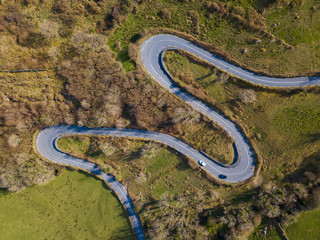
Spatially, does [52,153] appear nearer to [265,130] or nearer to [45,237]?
[45,237]

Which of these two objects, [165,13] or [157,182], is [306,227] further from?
[165,13]

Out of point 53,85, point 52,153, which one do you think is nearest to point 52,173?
point 52,153

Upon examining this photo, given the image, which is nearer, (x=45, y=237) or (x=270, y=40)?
(x=270, y=40)

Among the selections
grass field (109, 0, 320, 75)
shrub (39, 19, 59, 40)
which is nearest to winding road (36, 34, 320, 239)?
grass field (109, 0, 320, 75)

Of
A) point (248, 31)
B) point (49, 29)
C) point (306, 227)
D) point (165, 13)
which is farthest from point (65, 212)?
point (248, 31)

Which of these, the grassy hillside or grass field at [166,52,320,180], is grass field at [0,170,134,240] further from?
grass field at [166,52,320,180]

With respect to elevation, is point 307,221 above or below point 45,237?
above

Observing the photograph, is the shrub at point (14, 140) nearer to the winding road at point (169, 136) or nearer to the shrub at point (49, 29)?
the winding road at point (169, 136)
